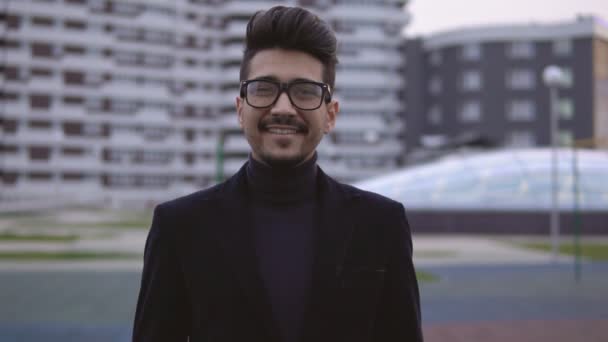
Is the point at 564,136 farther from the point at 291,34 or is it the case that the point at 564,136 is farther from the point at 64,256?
the point at 291,34

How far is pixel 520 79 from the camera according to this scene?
179 feet

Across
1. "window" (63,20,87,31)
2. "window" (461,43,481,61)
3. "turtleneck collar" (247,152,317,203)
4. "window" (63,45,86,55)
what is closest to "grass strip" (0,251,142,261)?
"turtleneck collar" (247,152,317,203)

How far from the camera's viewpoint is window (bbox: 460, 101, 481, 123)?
180 ft

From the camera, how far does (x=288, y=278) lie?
1.99 meters

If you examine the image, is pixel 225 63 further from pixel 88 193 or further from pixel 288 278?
pixel 288 278

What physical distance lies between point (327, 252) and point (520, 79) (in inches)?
2271

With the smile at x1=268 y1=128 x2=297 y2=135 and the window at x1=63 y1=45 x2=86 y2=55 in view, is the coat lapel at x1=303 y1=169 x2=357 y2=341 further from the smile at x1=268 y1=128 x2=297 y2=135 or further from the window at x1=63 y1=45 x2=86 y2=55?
the window at x1=63 y1=45 x2=86 y2=55

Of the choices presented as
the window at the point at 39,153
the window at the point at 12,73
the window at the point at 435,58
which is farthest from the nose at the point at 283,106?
the window at the point at 435,58

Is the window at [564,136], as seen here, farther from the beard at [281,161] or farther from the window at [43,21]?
the beard at [281,161]

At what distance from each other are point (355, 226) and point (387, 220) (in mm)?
133

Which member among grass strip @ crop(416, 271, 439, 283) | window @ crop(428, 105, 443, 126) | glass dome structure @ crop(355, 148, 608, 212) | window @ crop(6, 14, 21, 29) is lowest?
grass strip @ crop(416, 271, 439, 283)

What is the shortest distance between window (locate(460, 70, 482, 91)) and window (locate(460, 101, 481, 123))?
152 centimetres

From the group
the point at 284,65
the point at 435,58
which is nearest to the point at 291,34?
the point at 284,65

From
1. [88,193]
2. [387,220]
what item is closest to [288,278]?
[387,220]
